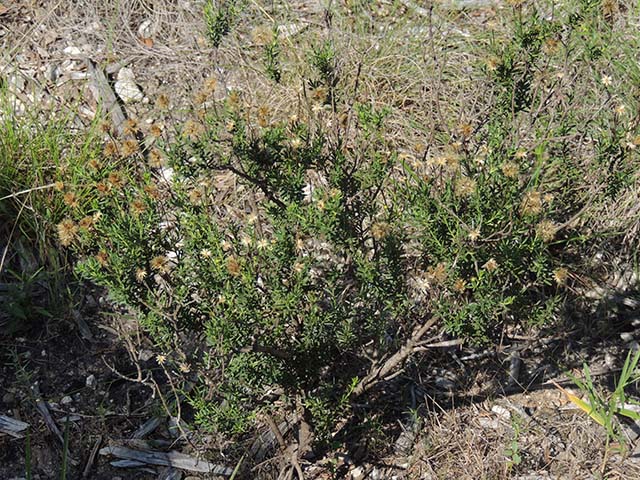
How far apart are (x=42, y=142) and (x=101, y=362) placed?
108 cm

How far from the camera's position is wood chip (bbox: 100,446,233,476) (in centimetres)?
315

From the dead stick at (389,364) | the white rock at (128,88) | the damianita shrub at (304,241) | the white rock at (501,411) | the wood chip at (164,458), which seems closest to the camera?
the damianita shrub at (304,241)

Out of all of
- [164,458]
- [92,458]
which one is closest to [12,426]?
[92,458]

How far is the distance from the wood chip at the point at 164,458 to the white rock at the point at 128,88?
1.93 meters

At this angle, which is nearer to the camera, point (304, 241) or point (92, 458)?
point (304, 241)

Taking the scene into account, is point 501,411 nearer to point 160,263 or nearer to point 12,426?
point 160,263

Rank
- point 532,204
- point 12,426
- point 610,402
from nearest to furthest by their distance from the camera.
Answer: point 532,204
point 610,402
point 12,426

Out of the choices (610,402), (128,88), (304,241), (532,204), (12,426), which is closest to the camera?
(532,204)

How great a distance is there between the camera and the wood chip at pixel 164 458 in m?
3.15

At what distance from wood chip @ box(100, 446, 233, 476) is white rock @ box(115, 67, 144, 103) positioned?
1.93 meters

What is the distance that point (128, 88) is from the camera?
4.43 m

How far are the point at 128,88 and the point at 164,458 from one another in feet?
6.88

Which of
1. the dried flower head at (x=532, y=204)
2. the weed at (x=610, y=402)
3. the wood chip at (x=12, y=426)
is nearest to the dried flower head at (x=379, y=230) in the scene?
the dried flower head at (x=532, y=204)

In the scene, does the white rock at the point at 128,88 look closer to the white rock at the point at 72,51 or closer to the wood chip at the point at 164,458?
the white rock at the point at 72,51
